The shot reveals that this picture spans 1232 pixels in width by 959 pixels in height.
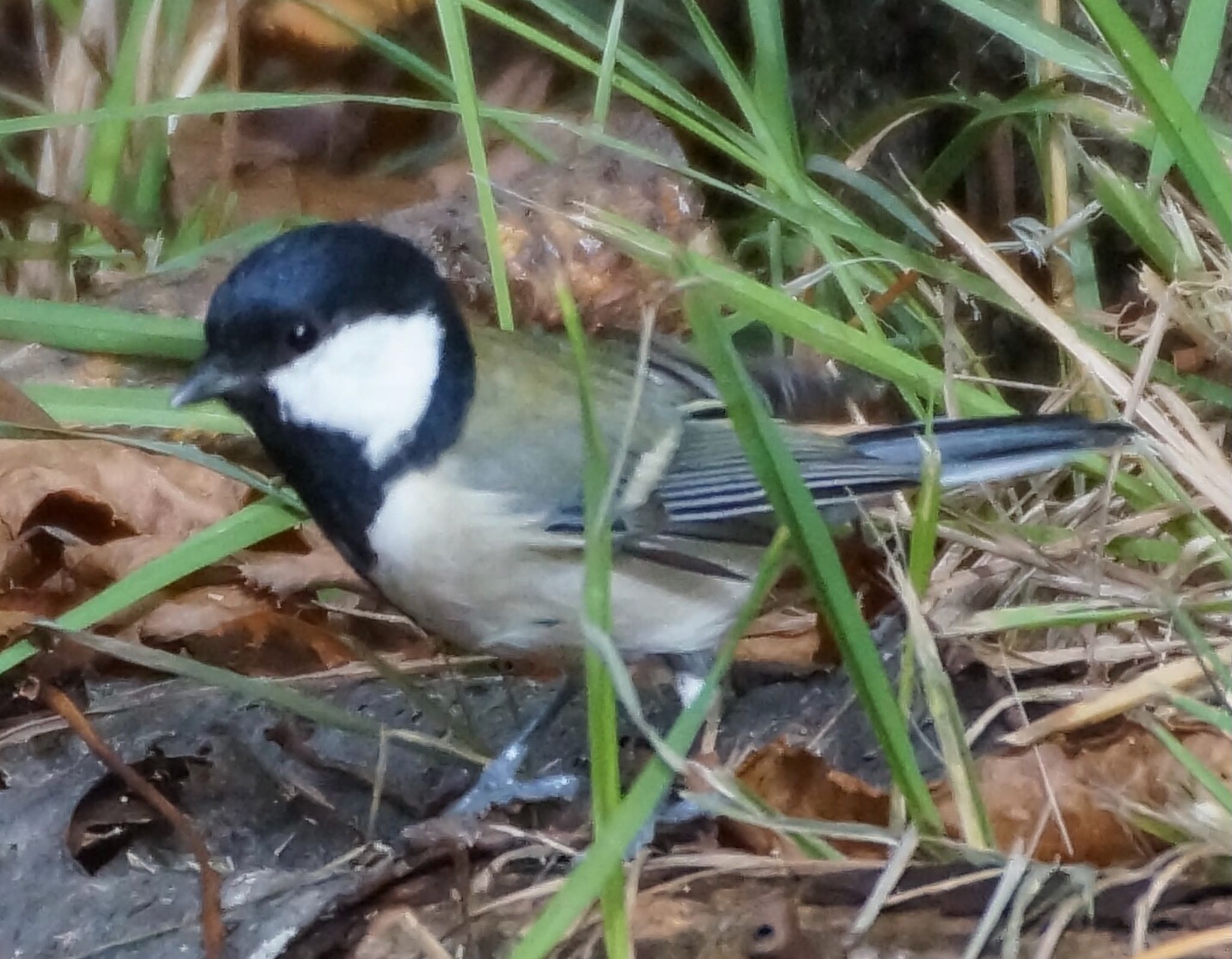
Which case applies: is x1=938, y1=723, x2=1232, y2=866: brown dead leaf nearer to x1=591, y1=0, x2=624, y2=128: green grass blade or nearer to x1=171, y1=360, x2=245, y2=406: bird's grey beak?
x1=171, y1=360, x2=245, y2=406: bird's grey beak

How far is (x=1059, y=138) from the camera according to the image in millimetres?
1163

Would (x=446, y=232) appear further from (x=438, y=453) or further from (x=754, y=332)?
(x=438, y=453)

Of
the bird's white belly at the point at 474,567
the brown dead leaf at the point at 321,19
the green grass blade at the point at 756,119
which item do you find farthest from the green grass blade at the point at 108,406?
the brown dead leaf at the point at 321,19

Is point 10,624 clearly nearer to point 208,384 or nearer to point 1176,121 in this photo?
point 208,384

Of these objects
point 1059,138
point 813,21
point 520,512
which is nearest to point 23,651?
point 520,512

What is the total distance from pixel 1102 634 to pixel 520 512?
40 centimetres

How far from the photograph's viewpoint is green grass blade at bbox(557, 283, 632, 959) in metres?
0.53

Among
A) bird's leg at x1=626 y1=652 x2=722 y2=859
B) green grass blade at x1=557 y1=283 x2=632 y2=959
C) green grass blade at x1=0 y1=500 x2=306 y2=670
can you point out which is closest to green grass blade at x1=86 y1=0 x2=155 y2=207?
green grass blade at x1=0 y1=500 x2=306 y2=670

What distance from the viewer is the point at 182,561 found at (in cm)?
96

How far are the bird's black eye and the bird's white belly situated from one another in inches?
4.1

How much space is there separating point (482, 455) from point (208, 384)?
0.60 feet

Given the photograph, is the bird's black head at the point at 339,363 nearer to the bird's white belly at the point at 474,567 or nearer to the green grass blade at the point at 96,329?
the bird's white belly at the point at 474,567

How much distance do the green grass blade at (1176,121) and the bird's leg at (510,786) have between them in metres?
0.52

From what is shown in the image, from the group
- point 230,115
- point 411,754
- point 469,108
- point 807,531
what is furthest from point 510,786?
point 230,115
